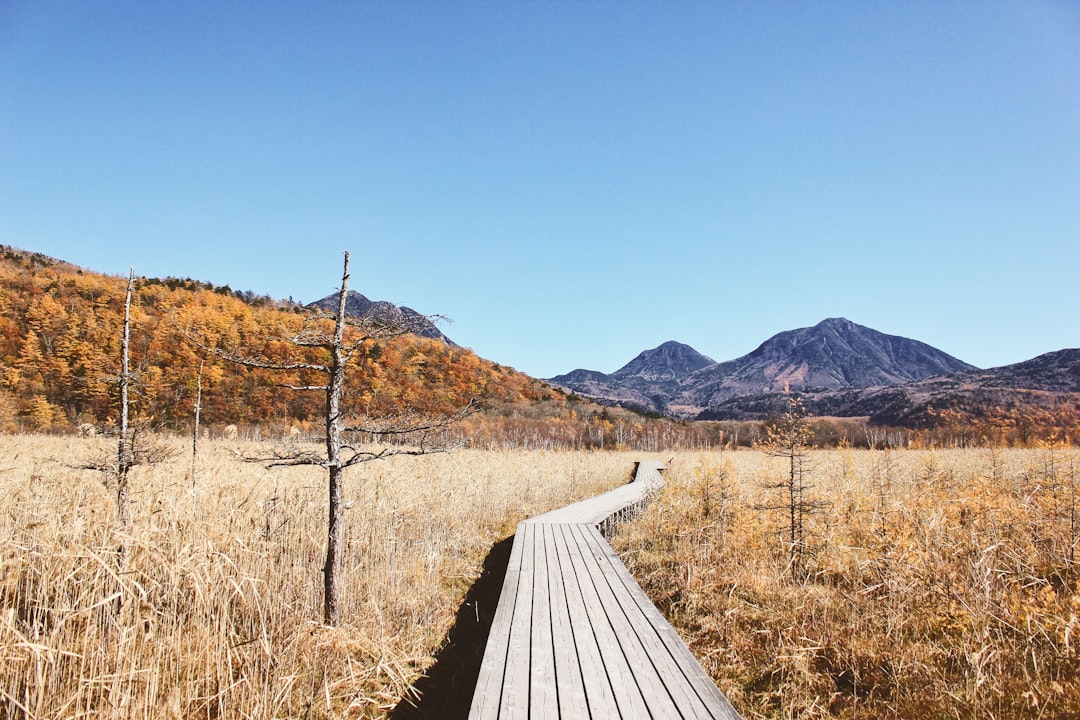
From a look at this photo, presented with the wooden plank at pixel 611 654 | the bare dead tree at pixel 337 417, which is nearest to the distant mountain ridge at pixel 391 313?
the bare dead tree at pixel 337 417

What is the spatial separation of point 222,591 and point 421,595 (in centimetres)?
239

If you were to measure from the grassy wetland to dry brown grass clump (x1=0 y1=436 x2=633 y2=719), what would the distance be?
0.03 metres

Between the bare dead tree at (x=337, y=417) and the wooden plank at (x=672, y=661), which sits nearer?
the wooden plank at (x=672, y=661)

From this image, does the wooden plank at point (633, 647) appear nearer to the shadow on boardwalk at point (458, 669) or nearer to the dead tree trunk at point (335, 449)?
the shadow on boardwalk at point (458, 669)

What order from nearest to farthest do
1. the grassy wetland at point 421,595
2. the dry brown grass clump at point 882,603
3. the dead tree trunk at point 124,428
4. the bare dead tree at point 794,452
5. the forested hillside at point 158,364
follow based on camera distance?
the grassy wetland at point 421,595 → the dry brown grass clump at point 882,603 → the dead tree trunk at point 124,428 → the bare dead tree at point 794,452 → the forested hillside at point 158,364

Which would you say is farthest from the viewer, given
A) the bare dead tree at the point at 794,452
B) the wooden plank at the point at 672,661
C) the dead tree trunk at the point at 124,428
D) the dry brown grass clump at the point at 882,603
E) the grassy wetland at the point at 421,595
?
the bare dead tree at the point at 794,452

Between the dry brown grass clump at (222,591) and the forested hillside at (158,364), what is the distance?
543 inches

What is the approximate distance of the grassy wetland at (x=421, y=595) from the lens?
10.8 ft

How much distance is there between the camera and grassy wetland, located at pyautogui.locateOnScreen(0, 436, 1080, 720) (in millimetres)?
3285

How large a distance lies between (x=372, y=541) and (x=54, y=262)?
5034 inches

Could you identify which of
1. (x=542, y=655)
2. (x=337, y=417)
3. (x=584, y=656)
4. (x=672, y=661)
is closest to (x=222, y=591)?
(x=337, y=417)

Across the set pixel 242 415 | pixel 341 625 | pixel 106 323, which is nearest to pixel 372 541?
pixel 341 625

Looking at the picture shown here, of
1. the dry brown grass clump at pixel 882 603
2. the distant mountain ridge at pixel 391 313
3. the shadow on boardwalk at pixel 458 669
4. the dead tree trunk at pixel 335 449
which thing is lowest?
the shadow on boardwalk at pixel 458 669

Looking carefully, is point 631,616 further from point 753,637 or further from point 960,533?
point 960,533
